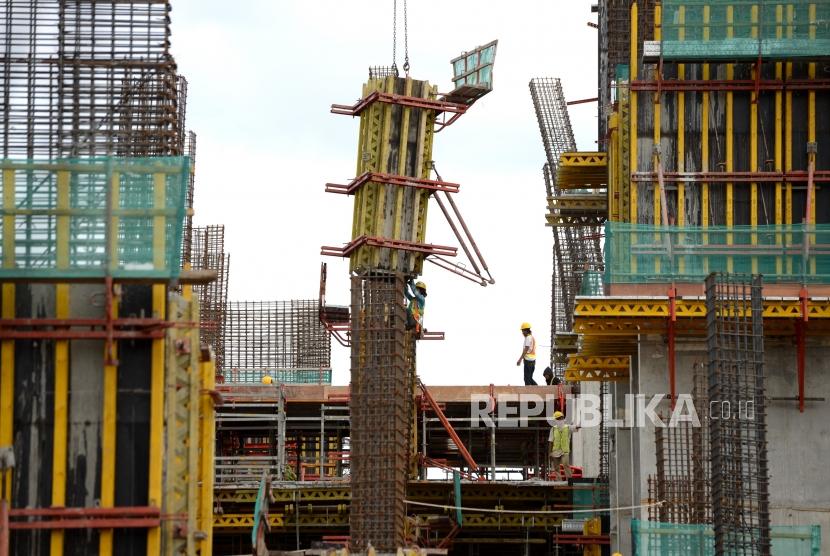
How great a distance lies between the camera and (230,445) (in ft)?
273

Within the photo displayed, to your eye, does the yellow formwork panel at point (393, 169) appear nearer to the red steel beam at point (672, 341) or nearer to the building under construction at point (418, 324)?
the building under construction at point (418, 324)

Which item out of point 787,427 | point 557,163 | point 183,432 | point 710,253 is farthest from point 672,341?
point 557,163

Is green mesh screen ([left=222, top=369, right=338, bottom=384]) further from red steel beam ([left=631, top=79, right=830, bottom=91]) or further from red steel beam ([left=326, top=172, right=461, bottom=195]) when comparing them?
red steel beam ([left=631, top=79, right=830, bottom=91])

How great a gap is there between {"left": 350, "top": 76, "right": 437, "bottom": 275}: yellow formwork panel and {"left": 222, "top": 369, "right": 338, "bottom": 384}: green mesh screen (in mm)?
20605

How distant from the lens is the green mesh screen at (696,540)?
48.4m


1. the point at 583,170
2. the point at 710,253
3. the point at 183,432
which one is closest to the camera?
the point at 183,432

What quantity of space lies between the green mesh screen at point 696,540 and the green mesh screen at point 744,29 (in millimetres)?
14130

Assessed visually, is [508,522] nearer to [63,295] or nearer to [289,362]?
[289,362]

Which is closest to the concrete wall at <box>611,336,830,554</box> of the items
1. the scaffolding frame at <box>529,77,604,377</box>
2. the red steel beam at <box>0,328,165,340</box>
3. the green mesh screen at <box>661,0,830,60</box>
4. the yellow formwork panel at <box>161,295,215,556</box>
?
the green mesh screen at <box>661,0,830,60</box>

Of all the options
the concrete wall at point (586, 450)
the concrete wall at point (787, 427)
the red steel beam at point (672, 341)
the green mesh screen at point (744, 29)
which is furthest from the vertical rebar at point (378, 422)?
the concrete wall at point (586, 450)

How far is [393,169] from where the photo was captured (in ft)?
216

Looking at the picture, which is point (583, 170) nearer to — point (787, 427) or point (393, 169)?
point (393, 169)

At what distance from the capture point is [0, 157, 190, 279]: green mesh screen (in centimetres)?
3747

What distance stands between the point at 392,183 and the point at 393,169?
19.4 inches
